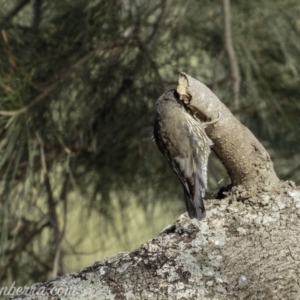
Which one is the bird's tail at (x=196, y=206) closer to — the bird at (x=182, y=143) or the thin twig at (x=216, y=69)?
the bird at (x=182, y=143)

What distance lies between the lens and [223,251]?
1.13m

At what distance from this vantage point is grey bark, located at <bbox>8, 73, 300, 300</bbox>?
1085 mm

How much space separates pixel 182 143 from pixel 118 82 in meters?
0.18

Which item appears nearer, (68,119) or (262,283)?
(262,283)

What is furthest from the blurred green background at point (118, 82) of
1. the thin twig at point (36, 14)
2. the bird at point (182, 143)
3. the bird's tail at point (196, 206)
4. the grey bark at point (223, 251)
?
the grey bark at point (223, 251)

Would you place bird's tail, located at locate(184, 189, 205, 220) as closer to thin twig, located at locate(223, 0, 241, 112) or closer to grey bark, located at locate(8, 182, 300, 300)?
grey bark, located at locate(8, 182, 300, 300)

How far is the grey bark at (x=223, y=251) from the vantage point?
1.08 metres

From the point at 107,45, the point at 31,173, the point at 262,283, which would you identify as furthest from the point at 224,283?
the point at 107,45

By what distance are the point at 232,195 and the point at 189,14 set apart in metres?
0.53

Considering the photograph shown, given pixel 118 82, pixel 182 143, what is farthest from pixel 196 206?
pixel 118 82

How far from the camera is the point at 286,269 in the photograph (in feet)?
3.59

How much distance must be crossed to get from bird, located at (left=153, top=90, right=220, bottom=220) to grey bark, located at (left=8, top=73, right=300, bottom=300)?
189mm

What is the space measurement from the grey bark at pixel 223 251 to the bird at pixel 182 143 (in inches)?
7.4

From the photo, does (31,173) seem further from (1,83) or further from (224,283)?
(224,283)
